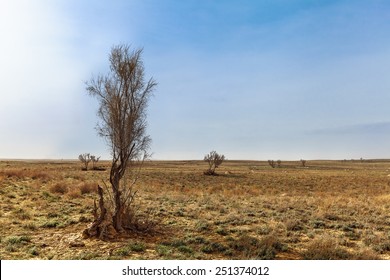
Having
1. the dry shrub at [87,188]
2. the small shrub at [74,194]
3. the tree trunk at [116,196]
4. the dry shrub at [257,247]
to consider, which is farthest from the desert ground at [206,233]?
the dry shrub at [87,188]

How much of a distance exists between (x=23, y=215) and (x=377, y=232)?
13.0m

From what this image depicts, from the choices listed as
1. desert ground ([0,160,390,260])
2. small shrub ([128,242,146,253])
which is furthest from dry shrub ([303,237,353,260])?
small shrub ([128,242,146,253])

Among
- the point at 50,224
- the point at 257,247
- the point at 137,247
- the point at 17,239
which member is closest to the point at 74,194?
the point at 50,224

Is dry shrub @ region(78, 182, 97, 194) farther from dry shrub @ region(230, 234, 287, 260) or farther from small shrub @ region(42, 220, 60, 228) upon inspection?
dry shrub @ region(230, 234, 287, 260)

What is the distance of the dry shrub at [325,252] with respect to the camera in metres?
8.43

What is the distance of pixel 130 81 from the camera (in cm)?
1044

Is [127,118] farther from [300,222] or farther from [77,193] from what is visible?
[77,193]

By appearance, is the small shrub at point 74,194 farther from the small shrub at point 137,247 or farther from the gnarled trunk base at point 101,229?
the small shrub at point 137,247

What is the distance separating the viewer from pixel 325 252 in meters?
8.70

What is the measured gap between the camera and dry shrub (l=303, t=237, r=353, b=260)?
8430mm

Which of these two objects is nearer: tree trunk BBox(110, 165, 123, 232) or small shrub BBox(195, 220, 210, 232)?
tree trunk BBox(110, 165, 123, 232)

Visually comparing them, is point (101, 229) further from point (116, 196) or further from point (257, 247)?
point (257, 247)

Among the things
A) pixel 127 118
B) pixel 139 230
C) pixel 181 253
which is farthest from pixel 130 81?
pixel 181 253

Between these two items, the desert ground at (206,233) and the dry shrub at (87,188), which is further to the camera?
the dry shrub at (87,188)
